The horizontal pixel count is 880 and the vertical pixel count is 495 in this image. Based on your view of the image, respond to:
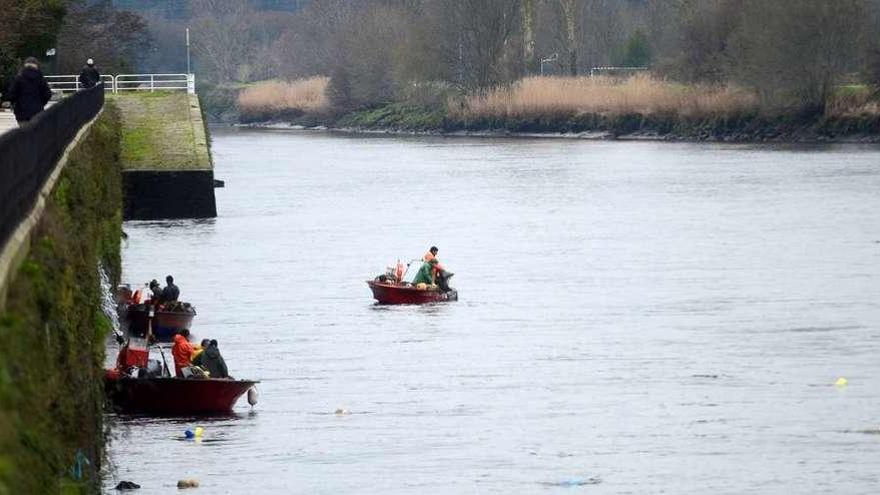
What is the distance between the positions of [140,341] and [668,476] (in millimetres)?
14717

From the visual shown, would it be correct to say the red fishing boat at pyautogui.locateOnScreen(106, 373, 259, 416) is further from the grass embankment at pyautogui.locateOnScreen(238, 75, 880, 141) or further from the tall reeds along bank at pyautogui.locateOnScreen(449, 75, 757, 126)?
the tall reeds along bank at pyautogui.locateOnScreen(449, 75, 757, 126)

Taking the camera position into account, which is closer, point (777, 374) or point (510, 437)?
point (510, 437)

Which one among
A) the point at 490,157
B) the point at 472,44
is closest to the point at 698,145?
the point at 490,157

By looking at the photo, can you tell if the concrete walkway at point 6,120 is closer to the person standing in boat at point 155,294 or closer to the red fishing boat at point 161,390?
the person standing in boat at point 155,294

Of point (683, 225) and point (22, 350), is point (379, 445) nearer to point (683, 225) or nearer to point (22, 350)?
point (22, 350)

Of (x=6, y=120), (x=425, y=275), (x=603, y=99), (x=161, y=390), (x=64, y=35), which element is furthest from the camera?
(x=603, y=99)

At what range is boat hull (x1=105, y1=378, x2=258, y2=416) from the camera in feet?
105

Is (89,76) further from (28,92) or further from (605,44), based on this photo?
(605,44)

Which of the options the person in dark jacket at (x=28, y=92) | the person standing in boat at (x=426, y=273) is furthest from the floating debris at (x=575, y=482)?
the person standing in boat at (x=426, y=273)

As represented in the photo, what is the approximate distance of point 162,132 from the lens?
77.6 meters

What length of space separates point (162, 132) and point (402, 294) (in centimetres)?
3166

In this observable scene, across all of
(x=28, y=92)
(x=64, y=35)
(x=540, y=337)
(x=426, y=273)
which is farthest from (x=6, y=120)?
(x=64, y=35)

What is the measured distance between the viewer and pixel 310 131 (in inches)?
6225

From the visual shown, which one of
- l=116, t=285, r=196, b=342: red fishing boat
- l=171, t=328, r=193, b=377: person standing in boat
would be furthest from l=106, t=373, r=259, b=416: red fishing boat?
l=116, t=285, r=196, b=342: red fishing boat
